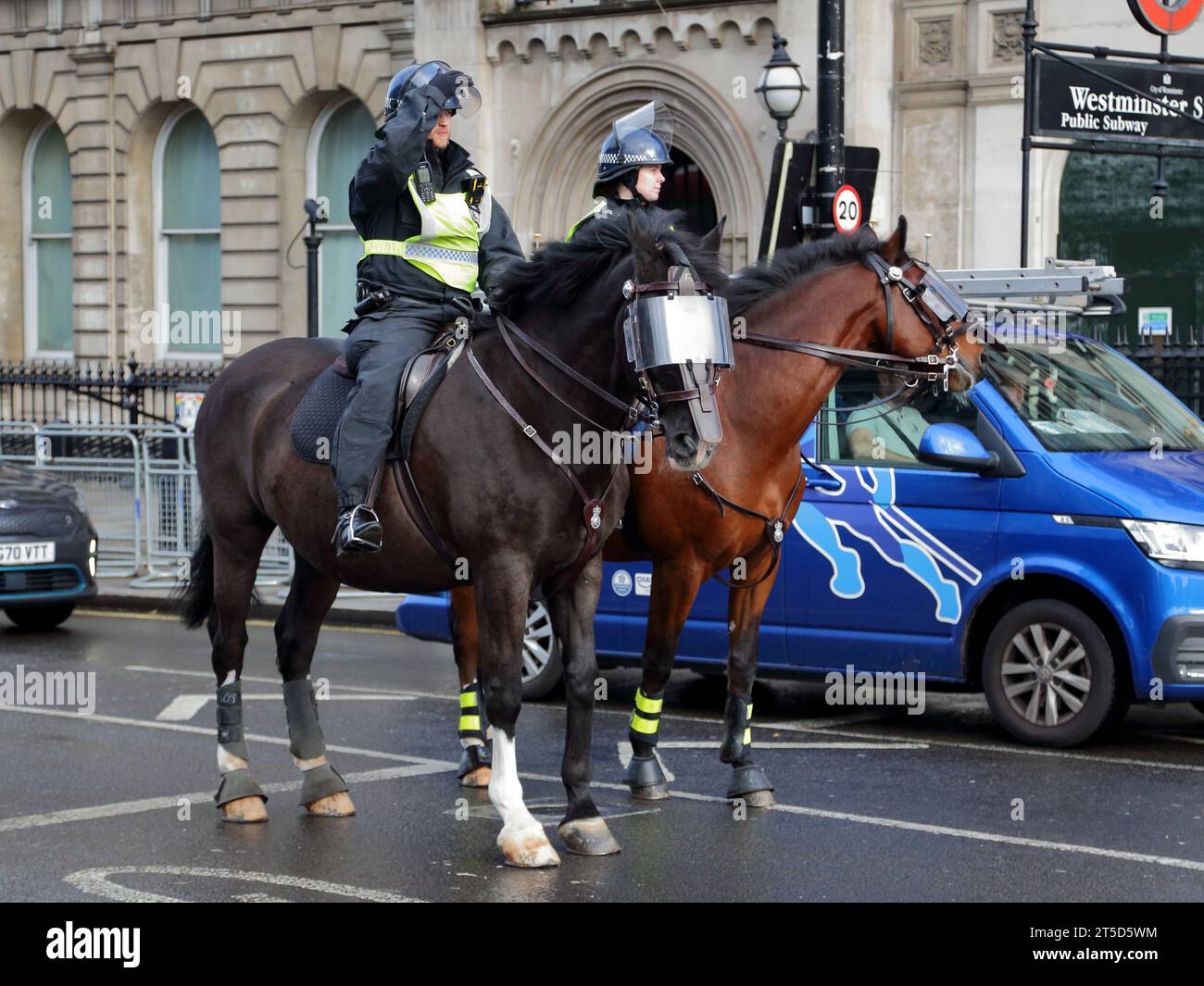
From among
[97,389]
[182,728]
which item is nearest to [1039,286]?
[182,728]

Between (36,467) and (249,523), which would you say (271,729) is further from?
(36,467)

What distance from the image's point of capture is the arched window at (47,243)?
29.8m

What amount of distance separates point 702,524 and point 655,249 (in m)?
1.75

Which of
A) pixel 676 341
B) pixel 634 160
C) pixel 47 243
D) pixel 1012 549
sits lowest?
pixel 1012 549

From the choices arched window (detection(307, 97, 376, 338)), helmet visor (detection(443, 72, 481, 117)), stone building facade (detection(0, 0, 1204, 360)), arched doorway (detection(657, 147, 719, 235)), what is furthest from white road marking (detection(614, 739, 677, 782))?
arched window (detection(307, 97, 376, 338))

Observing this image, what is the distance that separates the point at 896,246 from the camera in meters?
8.19

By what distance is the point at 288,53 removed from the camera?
26344 millimetres

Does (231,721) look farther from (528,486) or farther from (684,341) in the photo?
(684,341)

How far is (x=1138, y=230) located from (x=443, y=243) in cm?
1382

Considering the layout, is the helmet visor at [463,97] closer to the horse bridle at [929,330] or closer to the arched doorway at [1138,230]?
the horse bridle at [929,330]

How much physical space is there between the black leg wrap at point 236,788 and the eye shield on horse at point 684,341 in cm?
250

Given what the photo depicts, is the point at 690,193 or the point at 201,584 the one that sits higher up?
the point at 690,193

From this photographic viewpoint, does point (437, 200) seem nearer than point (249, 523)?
Yes

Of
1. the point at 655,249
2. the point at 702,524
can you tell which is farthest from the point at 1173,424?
the point at 655,249
